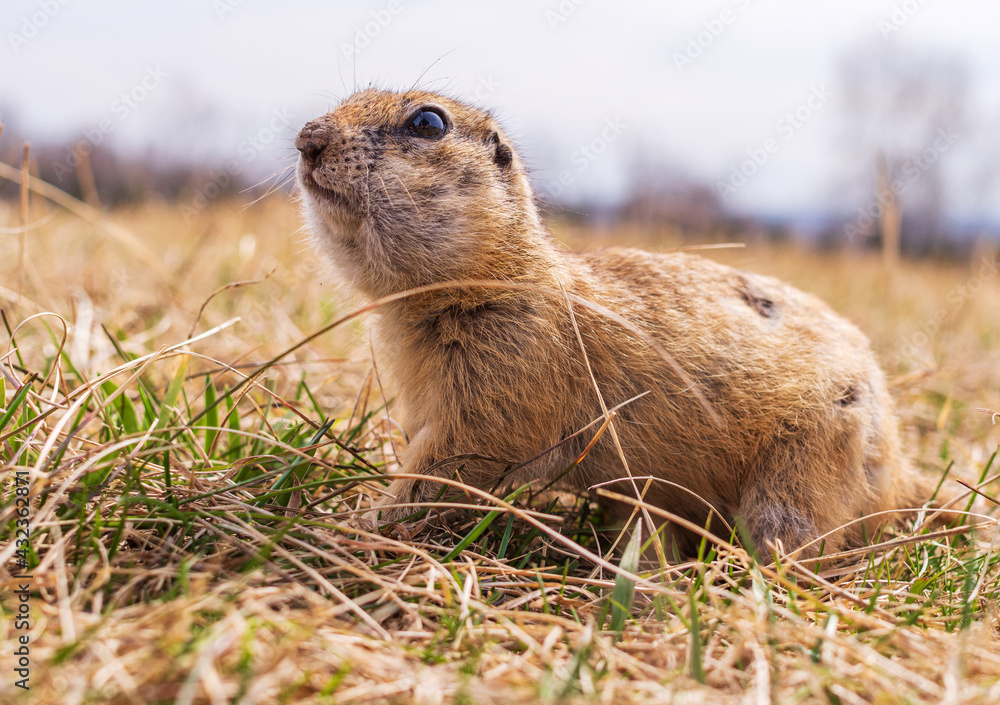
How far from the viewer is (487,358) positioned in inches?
132

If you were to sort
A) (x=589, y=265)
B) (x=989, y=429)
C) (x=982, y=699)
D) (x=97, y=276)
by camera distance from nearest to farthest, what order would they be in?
1. (x=982, y=699)
2. (x=589, y=265)
3. (x=989, y=429)
4. (x=97, y=276)

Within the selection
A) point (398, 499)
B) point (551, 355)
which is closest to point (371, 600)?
point (398, 499)

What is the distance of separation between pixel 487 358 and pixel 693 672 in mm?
1687

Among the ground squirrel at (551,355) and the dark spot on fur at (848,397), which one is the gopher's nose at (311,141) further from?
the dark spot on fur at (848,397)

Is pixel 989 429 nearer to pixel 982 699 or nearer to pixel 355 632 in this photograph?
pixel 982 699

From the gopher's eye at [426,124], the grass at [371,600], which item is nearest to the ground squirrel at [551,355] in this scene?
the gopher's eye at [426,124]

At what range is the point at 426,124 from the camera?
3.49 meters

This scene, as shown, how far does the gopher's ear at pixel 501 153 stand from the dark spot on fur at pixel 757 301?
4.96 feet

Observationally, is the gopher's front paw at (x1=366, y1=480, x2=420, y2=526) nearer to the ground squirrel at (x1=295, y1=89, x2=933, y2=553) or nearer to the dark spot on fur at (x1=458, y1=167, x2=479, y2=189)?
the ground squirrel at (x1=295, y1=89, x2=933, y2=553)

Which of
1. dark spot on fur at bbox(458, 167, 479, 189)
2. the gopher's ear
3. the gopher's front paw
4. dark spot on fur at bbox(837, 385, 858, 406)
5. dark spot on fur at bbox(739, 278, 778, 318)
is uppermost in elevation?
the gopher's ear

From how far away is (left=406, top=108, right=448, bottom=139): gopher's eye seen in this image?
3.47 m

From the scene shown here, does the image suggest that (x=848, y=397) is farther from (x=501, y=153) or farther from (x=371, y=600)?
(x=371, y=600)

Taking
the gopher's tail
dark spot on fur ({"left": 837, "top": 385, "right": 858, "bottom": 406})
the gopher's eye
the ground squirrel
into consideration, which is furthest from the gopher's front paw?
the gopher's tail

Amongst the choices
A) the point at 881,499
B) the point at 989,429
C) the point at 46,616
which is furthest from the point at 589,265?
the point at 989,429
